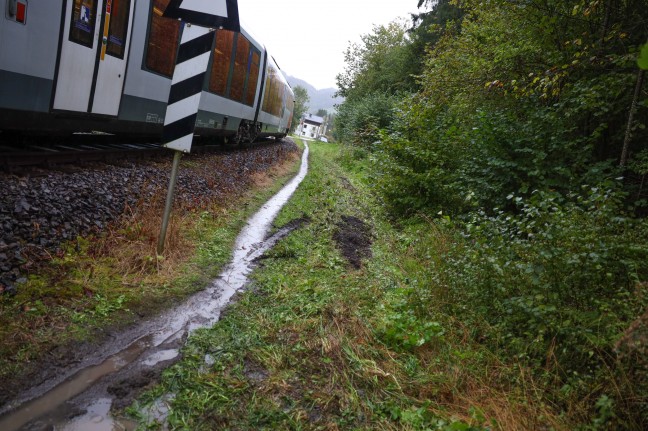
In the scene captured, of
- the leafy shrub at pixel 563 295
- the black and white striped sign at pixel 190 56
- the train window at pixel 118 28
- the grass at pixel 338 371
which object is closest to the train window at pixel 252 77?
the train window at pixel 118 28

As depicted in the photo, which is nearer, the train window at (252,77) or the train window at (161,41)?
the train window at (161,41)

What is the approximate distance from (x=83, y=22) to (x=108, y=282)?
15.5 ft

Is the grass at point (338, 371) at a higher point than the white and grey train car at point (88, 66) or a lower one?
lower

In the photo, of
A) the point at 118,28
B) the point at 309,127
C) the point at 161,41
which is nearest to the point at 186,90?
the point at 118,28

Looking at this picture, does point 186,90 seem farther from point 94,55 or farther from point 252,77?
point 252,77

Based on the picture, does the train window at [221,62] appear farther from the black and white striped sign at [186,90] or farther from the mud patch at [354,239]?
the black and white striped sign at [186,90]

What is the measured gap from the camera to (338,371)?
2885mm

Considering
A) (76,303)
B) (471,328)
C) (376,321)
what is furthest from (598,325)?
(76,303)

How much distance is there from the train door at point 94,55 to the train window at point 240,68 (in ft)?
17.3

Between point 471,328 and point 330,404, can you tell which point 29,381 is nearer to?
point 330,404

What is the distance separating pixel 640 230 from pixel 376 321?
2.45m

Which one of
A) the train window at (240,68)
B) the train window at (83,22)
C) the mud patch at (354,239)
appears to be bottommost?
the mud patch at (354,239)

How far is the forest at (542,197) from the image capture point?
2.70m

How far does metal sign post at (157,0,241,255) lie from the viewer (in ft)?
12.9
